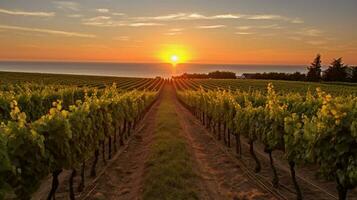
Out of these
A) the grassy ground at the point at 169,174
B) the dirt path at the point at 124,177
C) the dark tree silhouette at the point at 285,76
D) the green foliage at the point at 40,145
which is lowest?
the dirt path at the point at 124,177

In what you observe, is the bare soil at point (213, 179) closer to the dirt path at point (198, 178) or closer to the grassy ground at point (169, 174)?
the dirt path at point (198, 178)

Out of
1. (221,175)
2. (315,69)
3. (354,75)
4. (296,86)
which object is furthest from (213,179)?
(315,69)

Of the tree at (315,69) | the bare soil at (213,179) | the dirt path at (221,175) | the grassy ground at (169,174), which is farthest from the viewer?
the tree at (315,69)

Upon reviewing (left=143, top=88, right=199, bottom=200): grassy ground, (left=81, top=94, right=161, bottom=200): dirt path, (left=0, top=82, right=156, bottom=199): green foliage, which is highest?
(left=0, top=82, right=156, bottom=199): green foliage

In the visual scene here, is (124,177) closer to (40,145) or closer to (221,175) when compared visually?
(221,175)

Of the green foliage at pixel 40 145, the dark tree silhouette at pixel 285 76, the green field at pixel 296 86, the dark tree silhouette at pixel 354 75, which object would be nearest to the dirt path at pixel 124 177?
the green foliage at pixel 40 145

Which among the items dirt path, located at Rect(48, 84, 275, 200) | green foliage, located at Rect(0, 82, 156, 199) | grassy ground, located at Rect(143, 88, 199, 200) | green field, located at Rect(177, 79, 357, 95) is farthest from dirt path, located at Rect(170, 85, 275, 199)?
green field, located at Rect(177, 79, 357, 95)

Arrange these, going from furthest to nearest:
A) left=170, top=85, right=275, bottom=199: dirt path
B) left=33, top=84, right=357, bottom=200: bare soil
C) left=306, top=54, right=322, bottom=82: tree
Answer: left=306, top=54, right=322, bottom=82: tree → left=170, top=85, right=275, bottom=199: dirt path → left=33, top=84, right=357, bottom=200: bare soil

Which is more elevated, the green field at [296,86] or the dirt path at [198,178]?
the green field at [296,86]

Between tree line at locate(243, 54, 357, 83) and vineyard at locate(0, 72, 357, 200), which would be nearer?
vineyard at locate(0, 72, 357, 200)

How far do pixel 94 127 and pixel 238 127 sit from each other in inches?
291

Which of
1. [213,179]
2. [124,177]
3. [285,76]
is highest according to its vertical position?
[285,76]

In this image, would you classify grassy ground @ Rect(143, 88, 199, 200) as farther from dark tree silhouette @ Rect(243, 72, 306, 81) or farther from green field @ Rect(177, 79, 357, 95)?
dark tree silhouette @ Rect(243, 72, 306, 81)

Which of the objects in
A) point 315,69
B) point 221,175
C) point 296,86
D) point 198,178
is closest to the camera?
point 198,178
